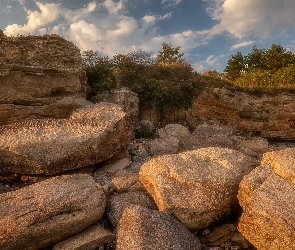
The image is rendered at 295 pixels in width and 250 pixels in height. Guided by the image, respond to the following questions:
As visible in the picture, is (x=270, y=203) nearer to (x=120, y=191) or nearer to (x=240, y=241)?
(x=240, y=241)

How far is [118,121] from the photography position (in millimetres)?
9969

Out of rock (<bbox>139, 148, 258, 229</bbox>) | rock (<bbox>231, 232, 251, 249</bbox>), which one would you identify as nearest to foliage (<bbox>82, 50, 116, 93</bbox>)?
rock (<bbox>139, 148, 258, 229</bbox>)

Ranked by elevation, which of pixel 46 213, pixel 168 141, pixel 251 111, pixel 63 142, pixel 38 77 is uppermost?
pixel 38 77

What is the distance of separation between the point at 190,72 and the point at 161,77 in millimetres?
2318

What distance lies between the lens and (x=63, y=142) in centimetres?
866

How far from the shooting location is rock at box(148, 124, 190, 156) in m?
12.1

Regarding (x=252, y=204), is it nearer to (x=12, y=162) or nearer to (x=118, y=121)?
(x=118, y=121)

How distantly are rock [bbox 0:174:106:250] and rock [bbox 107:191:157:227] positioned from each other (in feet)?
1.05

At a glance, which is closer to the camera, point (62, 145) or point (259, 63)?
point (62, 145)

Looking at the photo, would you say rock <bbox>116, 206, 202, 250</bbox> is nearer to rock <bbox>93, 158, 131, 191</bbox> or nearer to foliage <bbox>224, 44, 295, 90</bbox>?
rock <bbox>93, 158, 131, 191</bbox>

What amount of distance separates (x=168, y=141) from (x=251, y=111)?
25.7 ft

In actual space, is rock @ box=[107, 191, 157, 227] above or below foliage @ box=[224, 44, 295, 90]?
below

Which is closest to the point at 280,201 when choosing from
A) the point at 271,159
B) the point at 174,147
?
the point at 271,159

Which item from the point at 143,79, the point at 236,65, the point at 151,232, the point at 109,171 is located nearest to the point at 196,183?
the point at 151,232
